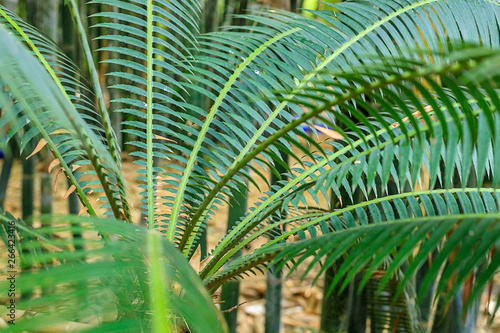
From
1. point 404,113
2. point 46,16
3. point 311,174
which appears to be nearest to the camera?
point 404,113

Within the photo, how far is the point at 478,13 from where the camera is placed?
98 cm

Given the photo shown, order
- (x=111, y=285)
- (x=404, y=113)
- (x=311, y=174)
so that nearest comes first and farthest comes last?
(x=111, y=285), (x=404, y=113), (x=311, y=174)

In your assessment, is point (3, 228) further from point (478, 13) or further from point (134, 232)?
point (478, 13)

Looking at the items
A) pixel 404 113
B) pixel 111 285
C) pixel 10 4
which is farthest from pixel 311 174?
pixel 10 4

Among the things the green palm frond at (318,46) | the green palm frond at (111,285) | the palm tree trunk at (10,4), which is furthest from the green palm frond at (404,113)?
the palm tree trunk at (10,4)

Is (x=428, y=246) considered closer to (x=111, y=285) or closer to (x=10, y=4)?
(x=111, y=285)

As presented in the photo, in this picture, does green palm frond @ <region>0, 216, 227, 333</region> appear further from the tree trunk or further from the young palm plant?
the tree trunk

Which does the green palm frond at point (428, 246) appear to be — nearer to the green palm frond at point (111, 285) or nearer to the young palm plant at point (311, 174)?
the young palm plant at point (311, 174)

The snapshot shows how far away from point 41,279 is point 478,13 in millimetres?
974

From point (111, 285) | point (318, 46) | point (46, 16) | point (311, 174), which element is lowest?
point (111, 285)

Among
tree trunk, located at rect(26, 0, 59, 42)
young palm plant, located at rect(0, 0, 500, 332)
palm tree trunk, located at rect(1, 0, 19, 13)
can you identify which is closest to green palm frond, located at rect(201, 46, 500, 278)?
young palm plant, located at rect(0, 0, 500, 332)

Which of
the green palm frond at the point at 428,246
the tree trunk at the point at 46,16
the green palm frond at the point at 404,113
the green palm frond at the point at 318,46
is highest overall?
the tree trunk at the point at 46,16

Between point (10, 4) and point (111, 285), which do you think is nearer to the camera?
point (111, 285)

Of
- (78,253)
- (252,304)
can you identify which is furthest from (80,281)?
(252,304)
